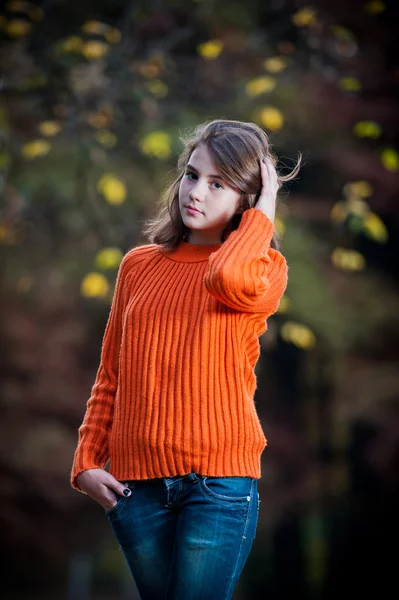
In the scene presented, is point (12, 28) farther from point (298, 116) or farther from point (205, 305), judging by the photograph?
point (205, 305)

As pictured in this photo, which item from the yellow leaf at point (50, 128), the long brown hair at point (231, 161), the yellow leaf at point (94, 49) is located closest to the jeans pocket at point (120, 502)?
the long brown hair at point (231, 161)

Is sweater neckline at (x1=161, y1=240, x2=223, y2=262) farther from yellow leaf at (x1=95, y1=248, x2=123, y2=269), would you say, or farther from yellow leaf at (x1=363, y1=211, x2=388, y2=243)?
yellow leaf at (x1=363, y1=211, x2=388, y2=243)

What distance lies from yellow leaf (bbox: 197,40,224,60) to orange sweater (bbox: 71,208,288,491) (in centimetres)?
301

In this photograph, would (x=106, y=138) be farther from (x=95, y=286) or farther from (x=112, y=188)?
(x=95, y=286)

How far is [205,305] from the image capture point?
1.90 meters

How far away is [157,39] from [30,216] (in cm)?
119

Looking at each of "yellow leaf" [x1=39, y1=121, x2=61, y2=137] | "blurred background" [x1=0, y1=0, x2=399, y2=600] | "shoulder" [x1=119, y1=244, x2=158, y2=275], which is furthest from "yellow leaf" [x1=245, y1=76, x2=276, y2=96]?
"shoulder" [x1=119, y1=244, x2=158, y2=275]

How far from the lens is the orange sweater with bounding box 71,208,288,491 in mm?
1827

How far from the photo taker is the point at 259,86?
4590 millimetres

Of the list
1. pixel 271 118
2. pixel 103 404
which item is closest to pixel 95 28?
pixel 271 118

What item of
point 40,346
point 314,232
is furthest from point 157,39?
point 40,346

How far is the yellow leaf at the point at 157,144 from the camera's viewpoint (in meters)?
4.53

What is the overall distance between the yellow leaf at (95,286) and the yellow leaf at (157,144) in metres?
0.69

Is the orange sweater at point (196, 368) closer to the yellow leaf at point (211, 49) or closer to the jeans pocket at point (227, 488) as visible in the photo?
the jeans pocket at point (227, 488)
